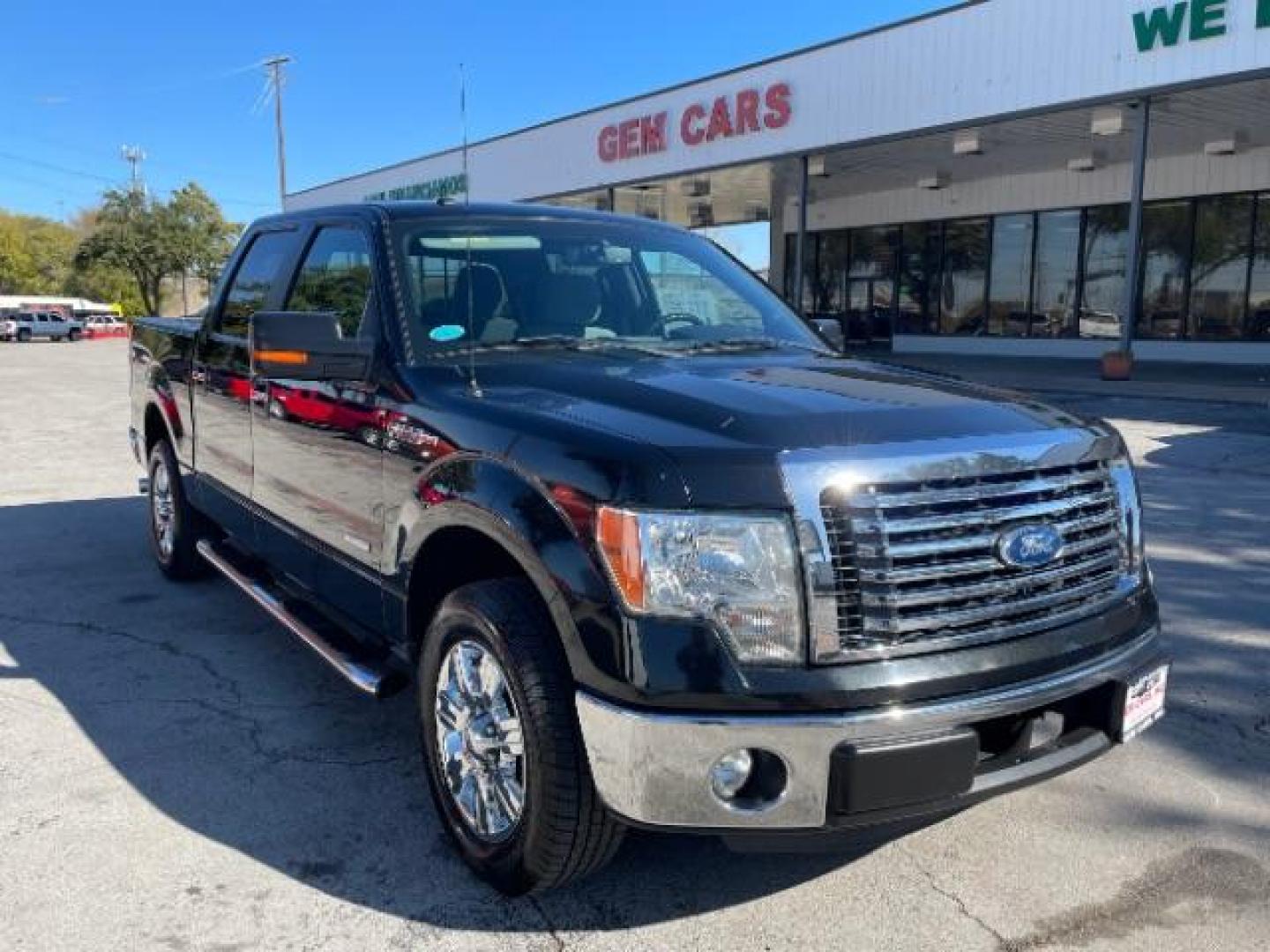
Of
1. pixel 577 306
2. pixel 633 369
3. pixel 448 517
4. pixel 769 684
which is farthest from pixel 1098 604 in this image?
pixel 577 306

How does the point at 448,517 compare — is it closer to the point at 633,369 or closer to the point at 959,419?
the point at 633,369

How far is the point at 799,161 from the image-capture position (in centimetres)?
2088

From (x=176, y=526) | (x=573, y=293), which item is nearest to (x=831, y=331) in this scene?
(x=573, y=293)

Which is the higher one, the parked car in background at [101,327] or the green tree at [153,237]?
the green tree at [153,237]

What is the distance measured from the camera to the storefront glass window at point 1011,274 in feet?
79.2

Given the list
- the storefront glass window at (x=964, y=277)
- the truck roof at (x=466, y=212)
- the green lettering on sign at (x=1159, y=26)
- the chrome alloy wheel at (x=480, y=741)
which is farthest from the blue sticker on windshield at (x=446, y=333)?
the storefront glass window at (x=964, y=277)

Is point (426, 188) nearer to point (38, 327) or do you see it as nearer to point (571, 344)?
point (571, 344)

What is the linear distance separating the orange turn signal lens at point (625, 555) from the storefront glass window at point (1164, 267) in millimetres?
22646

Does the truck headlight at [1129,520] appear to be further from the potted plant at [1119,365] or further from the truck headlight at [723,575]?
the potted plant at [1119,365]

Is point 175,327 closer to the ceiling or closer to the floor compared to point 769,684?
closer to the ceiling

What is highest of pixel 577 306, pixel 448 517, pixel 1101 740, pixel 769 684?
pixel 577 306

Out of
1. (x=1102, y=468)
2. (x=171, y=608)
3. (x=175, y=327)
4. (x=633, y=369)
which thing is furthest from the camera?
(x=175, y=327)

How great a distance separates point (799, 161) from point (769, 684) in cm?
2009

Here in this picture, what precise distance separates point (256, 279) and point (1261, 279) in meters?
21.0
